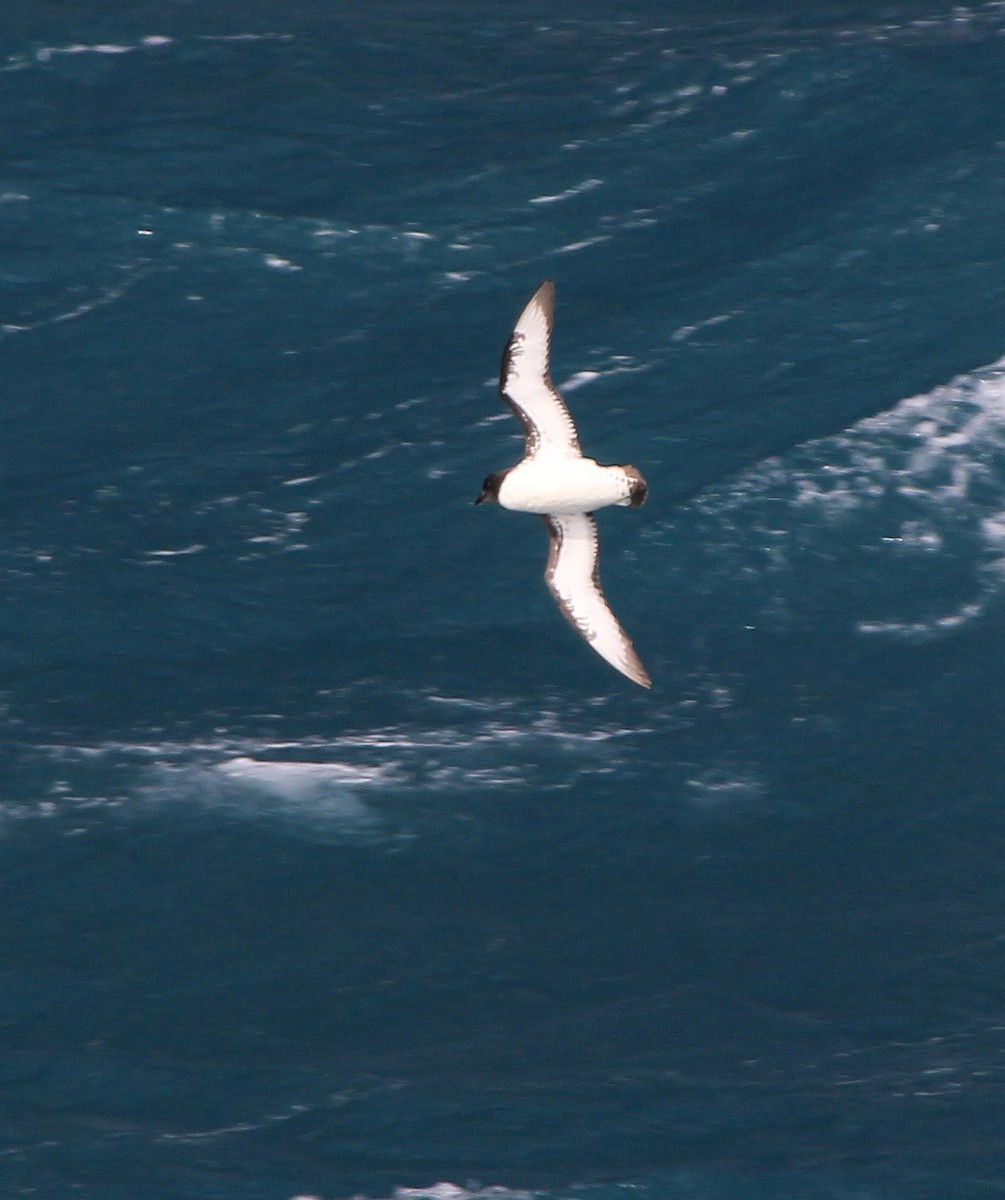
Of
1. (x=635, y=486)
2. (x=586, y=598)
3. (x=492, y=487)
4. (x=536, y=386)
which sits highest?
(x=536, y=386)

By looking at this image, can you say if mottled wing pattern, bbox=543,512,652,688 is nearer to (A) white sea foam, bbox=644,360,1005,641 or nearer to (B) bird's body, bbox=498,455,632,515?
(B) bird's body, bbox=498,455,632,515

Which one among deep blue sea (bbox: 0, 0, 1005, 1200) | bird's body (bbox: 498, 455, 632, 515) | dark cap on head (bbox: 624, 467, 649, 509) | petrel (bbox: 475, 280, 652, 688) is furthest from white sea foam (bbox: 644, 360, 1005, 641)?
bird's body (bbox: 498, 455, 632, 515)

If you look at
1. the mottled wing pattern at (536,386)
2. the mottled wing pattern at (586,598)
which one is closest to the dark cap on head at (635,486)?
the mottled wing pattern at (536,386)

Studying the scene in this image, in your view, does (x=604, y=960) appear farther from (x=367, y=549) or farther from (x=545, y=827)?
(x=367, y=549)

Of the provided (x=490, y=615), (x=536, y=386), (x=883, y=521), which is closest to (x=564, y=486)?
(x=536, y=386)

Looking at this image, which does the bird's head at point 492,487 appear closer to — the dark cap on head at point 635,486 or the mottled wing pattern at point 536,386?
the mottled wing pattern at point 536,386

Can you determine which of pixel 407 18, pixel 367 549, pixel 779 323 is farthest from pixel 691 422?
pixel 407 18

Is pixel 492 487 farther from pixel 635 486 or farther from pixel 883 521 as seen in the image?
pixel 883 521
